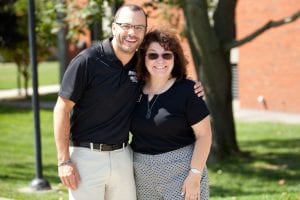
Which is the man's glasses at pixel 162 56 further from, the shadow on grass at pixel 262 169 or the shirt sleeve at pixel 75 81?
the shadow on grass at pixel 262 169

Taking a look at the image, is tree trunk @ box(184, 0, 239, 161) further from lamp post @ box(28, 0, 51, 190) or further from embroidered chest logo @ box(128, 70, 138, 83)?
embroidered chest logo @ box(128, 70, 138, 83)

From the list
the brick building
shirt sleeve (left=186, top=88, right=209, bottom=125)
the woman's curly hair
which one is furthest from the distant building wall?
shirt sleeve (left=186, top=88, right=209, bottom=125)

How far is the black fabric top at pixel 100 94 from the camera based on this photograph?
11.9 ft

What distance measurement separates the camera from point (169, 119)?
142 inches

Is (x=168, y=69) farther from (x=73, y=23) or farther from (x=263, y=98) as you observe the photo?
(x=263, y=98)

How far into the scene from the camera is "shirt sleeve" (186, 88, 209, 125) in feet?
11.8

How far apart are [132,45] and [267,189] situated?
194 inches

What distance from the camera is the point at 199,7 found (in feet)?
29.9

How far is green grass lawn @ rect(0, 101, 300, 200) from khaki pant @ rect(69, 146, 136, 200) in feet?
9.33

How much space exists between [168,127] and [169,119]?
2.1 inches

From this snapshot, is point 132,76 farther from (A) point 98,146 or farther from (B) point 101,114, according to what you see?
(A) point 98,146

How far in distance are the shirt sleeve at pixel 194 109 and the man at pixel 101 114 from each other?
369mm

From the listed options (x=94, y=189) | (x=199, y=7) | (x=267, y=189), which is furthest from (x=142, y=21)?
(x=199, y=7)

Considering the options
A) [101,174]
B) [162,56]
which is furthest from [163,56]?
[101,174]
